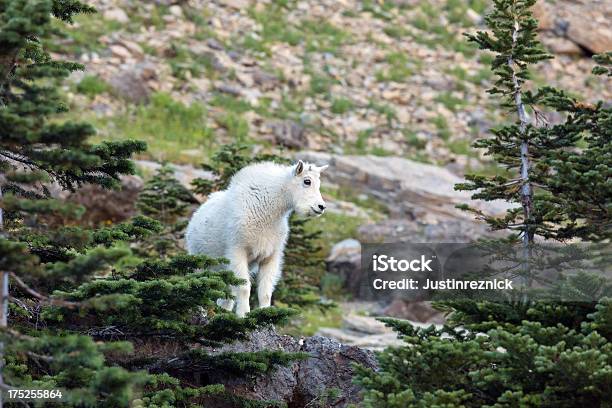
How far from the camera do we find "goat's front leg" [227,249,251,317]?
1147cm

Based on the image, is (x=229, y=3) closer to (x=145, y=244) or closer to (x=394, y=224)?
(x=394, y=224)

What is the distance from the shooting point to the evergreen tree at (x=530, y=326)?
7.58 metres

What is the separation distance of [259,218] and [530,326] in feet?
15.2

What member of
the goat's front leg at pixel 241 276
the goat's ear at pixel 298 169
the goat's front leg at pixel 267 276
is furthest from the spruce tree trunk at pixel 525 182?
the goat's front leg at pixel 241 276

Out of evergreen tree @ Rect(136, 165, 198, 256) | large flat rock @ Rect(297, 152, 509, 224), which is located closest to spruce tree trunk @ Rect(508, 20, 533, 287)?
evergreen tree @ Rect(136, 165, 198, 256)

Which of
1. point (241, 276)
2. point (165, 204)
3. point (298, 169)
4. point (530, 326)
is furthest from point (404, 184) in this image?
point (530, 326)

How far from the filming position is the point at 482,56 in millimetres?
36656

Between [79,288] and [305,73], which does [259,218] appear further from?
[305,73]

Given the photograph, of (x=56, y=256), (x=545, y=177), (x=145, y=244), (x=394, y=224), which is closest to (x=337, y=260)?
(x=394, y=224)

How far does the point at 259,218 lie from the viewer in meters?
12.0

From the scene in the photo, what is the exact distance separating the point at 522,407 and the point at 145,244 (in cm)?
1035

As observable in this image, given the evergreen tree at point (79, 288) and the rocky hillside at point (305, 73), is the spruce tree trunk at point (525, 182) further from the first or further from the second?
the rocky hillside at point (305, 73)

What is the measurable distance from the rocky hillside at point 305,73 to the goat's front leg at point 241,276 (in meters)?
13.9

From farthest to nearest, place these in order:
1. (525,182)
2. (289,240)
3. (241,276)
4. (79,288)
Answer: (289,240)
(241,276)
(525,182)
(79,288)
